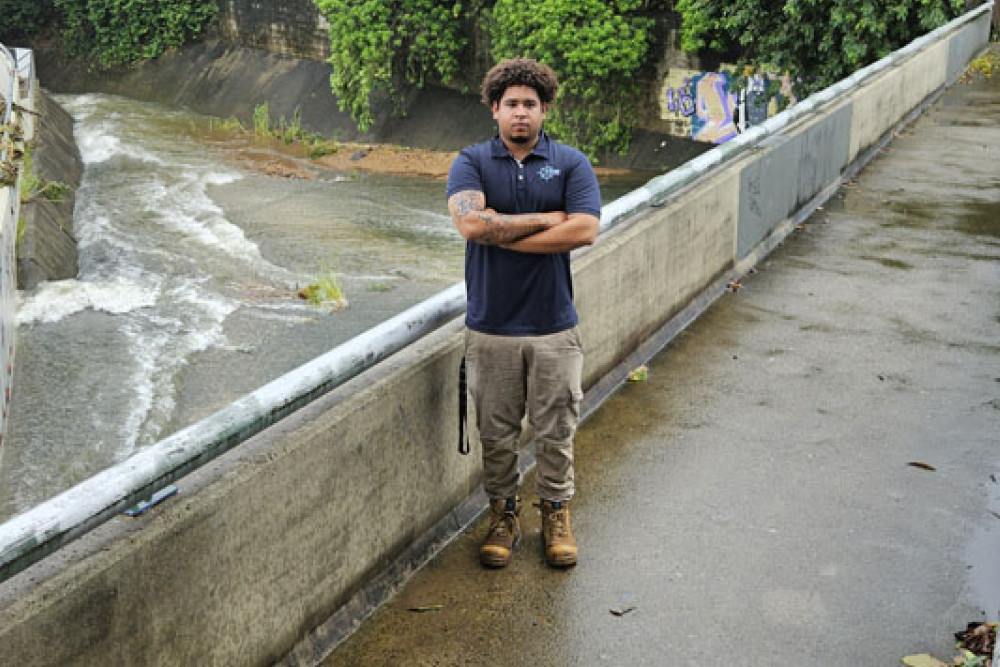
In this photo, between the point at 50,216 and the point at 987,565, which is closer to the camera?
the point at 987,565

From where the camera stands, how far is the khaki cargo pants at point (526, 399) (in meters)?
4.42

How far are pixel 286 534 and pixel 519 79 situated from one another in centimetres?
169

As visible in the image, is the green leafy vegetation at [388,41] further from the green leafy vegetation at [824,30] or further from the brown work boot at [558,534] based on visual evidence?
the brown work boot at [558,534]

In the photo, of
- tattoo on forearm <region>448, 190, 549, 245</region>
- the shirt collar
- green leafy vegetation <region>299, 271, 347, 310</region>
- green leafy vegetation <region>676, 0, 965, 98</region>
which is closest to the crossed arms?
tattoo on forearm <region>448, 190, 549, 245</region>

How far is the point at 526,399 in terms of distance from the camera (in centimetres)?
457

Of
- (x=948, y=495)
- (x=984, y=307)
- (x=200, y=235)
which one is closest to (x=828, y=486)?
(x=948, y=495)

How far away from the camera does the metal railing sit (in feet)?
9.57

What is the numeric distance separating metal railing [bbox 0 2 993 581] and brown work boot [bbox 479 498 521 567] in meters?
0.71

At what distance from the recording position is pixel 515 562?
457 cm

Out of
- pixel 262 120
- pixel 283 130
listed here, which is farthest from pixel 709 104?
pixel 262 120

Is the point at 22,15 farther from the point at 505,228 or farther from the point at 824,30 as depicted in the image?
the point at 505,228

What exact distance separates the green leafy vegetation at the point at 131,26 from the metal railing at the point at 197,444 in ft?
119

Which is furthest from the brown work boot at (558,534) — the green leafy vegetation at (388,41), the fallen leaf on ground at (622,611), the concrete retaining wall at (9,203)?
the green leafy vegetation at (388,41)

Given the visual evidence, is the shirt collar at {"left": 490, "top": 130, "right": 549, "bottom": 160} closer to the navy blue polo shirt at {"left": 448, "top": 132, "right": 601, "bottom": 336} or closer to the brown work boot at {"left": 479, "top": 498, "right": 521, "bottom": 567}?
the navy blue polo shirt at {"left": 448, "top": 132, "right": 601, "bottom": 336}
